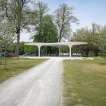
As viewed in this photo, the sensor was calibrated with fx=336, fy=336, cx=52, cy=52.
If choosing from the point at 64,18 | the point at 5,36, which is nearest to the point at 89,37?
the point at 64,18

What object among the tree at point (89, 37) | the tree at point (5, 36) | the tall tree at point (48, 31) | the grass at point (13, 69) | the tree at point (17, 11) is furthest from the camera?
the tall tree at point (48, 31)

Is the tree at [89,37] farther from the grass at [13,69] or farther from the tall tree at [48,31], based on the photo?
the grass at [13,69]

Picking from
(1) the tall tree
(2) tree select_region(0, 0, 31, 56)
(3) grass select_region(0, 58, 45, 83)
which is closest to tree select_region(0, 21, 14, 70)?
(3) grass select_region(0, 58, 45, 83)

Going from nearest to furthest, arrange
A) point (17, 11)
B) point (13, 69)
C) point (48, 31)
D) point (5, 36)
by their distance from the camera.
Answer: point (13, 69) < point (5, 36) < point (17, 11) < point (48, 31)

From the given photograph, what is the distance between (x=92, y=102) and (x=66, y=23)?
85715mm

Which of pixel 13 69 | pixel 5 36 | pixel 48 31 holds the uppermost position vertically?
pixel 48 31

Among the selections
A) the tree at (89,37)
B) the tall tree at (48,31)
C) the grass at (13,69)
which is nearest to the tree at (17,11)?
the tree at (89,37)

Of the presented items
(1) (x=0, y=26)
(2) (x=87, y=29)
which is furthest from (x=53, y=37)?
(1) (x=0, y=26)

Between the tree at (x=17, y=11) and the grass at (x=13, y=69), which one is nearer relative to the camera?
the grass at (x=13, y=69)

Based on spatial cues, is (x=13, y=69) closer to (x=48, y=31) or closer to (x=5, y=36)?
(x=5, y=36)

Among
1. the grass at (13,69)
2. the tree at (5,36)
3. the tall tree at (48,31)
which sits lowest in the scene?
the grass at (13,69)

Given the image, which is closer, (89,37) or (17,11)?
(17,11)

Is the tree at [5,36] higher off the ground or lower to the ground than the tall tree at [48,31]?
lower

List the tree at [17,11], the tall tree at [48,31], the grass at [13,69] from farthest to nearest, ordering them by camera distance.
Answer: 1. the tall tree at [48,31]
2. the tree at [17,11]
3. the grass at [13,69]
